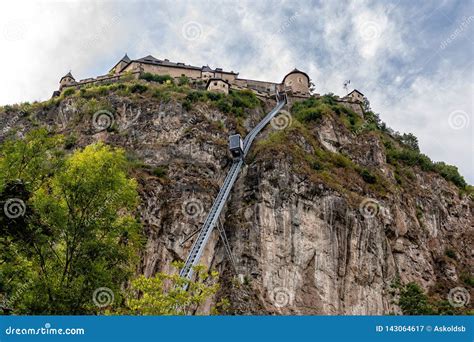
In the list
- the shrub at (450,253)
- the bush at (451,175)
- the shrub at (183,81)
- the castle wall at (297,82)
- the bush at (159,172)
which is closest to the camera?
the bush at (159,172)

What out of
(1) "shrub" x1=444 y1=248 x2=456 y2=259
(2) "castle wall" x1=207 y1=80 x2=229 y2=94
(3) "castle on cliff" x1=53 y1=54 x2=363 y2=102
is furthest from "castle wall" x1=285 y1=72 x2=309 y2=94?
(1) "shrub" x1=444 y1=248 x2=456 y2=259

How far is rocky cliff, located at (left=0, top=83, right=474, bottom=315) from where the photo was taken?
3709 centimetres

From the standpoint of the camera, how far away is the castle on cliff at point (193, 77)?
69438mm

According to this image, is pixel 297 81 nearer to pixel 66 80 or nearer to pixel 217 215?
pixel 66 80

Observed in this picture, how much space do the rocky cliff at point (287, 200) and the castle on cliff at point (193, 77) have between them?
11.9m

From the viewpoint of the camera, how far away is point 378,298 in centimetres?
3800

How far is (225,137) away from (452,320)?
1535 inches

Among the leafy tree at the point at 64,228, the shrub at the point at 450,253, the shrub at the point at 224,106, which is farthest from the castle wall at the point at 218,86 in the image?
the leafy tree at the point at 64,228

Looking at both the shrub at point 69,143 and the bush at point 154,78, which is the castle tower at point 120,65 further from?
the shrub at point 69,143

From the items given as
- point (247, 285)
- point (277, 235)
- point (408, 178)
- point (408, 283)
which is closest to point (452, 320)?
point (247, 285)

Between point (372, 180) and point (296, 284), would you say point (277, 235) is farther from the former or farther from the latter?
point (372, 180)

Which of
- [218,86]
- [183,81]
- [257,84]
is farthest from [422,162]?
[183,81]

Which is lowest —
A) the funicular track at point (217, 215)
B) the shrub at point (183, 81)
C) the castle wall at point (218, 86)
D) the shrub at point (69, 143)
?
the funicular track at point (217, 215)

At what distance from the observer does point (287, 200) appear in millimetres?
41000
